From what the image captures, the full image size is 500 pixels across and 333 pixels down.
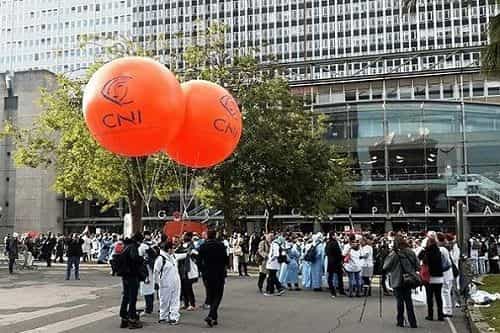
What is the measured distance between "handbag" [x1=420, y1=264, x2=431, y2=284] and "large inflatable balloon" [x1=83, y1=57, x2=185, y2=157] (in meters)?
5.95

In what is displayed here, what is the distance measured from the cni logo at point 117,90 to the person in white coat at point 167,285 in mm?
3047

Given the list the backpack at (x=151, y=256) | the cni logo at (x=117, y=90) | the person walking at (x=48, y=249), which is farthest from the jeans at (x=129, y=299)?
the person walking at (x=48, y=249)

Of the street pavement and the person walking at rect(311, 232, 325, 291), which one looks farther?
the person walking at rect(311, 232, 325, 291)

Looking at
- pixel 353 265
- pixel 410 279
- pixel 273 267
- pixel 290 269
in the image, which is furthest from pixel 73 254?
pixel 410 279

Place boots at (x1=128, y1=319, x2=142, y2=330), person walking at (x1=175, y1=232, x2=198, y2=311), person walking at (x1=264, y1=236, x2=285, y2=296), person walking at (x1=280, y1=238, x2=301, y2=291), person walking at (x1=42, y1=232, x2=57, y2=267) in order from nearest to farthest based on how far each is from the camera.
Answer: boots at (x1=128, y1=319, x2=142, y2=330) < person walking at (x1=175, y1=232, x2=198, y2=311) < person walking at (x1=264, y1=236, x2=285, y2=296) < person walking at (x1=280, y1=238, x2=301, y2=291) < person walking at (x1=42, y1=232, x2=57, y2=267)

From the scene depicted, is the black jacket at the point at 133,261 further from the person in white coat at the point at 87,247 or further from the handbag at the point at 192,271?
the person in white coat at the point at 87,247

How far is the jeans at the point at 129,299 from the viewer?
435 inches

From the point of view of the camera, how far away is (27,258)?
1090 inches

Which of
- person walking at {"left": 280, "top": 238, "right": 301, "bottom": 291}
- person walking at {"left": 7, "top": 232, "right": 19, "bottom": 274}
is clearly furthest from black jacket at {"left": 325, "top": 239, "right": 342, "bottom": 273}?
person walking at {"left": 7, "top": 232, "right": 19, "bottom": 274}

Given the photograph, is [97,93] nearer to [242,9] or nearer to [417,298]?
[417,298]

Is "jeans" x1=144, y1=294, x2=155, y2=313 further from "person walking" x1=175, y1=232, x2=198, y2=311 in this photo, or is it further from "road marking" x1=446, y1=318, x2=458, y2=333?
"road marking" x1=446, y1=318, x2=458, y2=333

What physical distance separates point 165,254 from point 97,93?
3.50 m

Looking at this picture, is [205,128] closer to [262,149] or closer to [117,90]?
[117,90]

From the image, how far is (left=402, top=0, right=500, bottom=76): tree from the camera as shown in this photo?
987 centimetres
